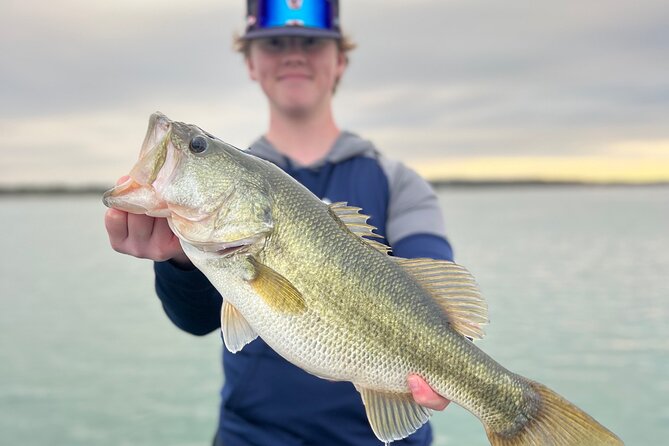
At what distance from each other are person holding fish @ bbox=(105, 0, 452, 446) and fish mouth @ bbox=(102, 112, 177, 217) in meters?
0.27

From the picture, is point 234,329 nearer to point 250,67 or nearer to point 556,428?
point 556,428

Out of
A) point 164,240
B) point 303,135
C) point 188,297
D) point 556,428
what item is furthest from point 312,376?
point 303,135

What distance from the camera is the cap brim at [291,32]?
386cm

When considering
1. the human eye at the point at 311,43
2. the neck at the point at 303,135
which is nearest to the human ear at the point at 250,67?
the neck at the point at 303,135

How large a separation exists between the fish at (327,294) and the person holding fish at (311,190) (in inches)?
12.6

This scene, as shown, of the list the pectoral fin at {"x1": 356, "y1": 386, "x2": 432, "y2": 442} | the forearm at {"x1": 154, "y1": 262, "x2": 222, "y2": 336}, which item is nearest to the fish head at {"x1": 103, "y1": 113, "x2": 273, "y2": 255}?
the forearm at {"x1": 154, "y1": 262, "x2": 222, "y2": 336}

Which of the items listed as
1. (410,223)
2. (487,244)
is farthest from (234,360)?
(487,244)

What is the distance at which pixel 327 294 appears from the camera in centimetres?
240

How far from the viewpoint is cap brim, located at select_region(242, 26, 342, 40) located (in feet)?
12.6

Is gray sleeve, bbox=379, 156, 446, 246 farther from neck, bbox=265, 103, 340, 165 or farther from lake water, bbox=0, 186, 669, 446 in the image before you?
lake water, bbox=0, 186, 669, 446

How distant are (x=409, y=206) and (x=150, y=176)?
1823mm

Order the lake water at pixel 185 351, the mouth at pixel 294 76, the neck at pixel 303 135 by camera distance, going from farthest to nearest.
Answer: the lake water at pixel 185 351 → the neck at pixel 303 135 → the mouth at pixel 294 76

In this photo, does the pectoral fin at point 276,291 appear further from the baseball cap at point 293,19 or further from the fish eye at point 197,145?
the baseball cap at point 293,19

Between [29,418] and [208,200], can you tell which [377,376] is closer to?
[208,200]
